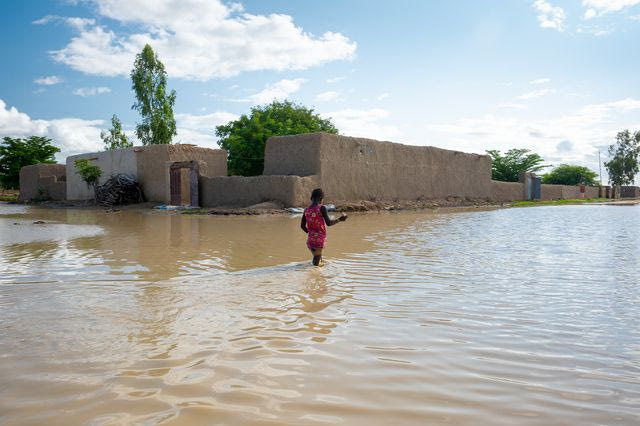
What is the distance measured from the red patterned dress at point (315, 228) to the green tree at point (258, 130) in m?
20.0

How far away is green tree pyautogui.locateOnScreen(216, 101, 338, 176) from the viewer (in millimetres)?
26375

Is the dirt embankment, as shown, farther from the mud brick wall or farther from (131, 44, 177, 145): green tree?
(131, 44, 177, 145): green tree

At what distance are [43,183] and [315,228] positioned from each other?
88.1 feet

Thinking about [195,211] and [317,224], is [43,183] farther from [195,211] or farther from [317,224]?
[317,224]

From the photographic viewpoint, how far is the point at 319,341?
2969mm

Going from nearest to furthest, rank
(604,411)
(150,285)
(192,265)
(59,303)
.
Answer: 1. (604,411)
2. (59,303)
3. (150,285)
4. (192,265)

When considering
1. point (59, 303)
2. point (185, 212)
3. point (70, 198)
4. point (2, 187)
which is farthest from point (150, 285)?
point (2, 187)

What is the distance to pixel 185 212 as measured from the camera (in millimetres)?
16188

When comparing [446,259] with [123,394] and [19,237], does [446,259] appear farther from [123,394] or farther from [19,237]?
[19,237]

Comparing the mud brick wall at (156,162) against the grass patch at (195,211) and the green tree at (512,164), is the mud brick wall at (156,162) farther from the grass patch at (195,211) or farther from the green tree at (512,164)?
the green tree at (512,164)

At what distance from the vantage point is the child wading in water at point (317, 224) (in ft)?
19.2

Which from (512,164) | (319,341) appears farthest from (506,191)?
(319,341)

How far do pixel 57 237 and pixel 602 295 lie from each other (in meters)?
8.41

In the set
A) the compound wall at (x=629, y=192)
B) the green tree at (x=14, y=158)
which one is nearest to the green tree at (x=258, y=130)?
the green tree at (x=14, y=158)
